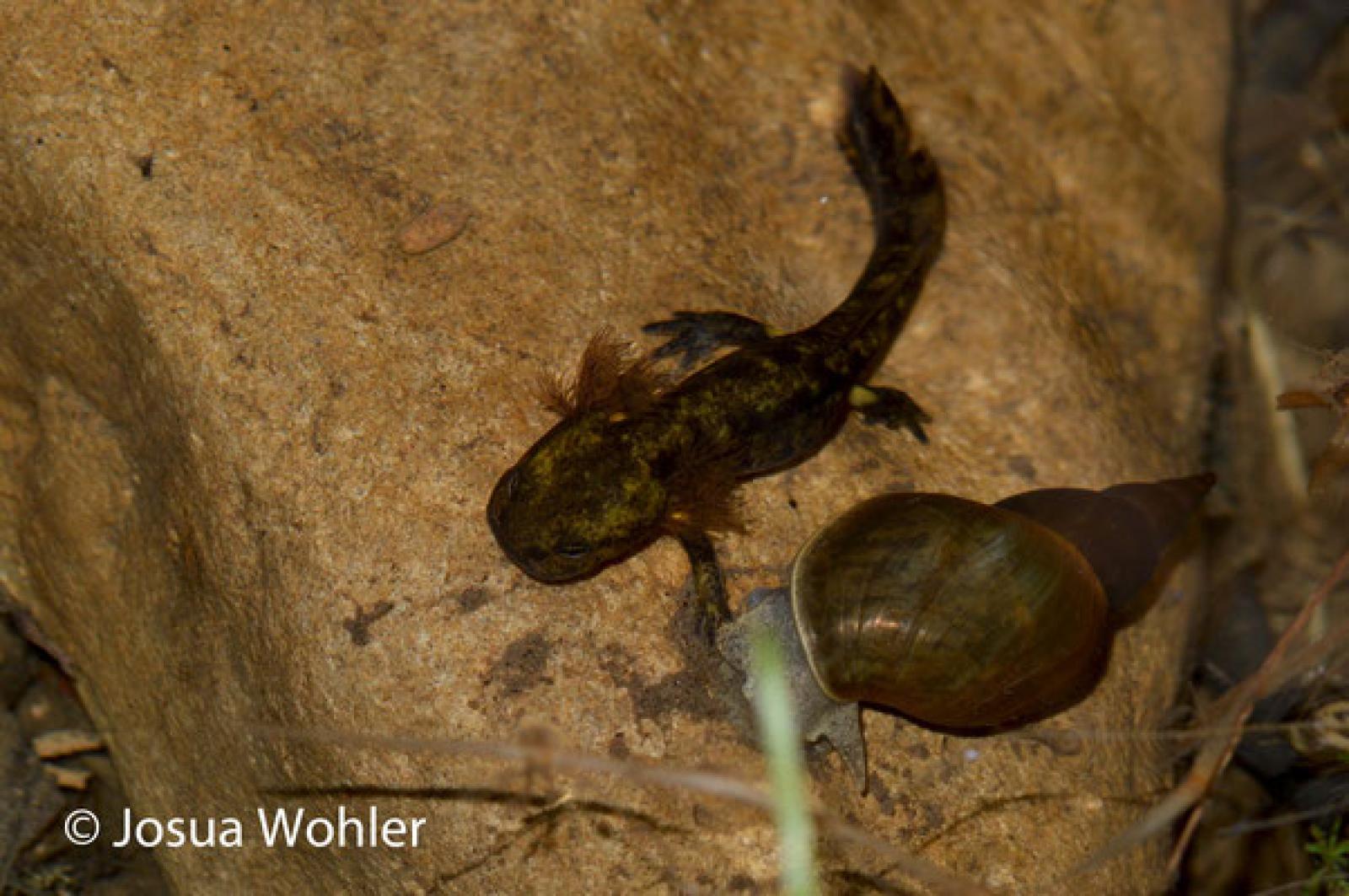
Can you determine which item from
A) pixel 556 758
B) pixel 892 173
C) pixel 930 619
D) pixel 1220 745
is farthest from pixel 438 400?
pixel 1220 745

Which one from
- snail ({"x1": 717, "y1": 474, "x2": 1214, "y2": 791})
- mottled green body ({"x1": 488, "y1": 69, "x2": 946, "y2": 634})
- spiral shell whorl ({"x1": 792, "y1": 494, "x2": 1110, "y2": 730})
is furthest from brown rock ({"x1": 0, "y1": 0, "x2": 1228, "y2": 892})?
spiral shell whorl ({"x1": 792, "y1": 494, "x2": 1110, "y2": 730})

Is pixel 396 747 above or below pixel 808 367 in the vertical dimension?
below

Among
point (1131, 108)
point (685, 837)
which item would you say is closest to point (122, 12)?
point (685, 837)

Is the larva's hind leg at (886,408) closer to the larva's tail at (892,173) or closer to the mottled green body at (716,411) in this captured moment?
the mottled green body at (716,411)

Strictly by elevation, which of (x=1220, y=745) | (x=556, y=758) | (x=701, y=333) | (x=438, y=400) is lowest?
(x=1220, y=745)

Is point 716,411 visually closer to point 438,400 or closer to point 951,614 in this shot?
point 438,400

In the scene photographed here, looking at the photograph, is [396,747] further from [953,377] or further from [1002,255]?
[1002,255]
